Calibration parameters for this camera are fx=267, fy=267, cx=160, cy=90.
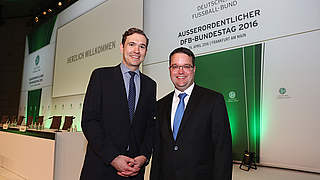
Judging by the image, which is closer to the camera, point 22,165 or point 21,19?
point 22,165

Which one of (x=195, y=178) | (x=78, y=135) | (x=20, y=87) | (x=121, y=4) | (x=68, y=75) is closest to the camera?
(x=195, y=178)

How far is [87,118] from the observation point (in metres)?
1.53

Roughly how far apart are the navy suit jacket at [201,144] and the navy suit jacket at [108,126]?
18cm

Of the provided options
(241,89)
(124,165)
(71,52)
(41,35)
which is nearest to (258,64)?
(241,89)

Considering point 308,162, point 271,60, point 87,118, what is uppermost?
point 271,60

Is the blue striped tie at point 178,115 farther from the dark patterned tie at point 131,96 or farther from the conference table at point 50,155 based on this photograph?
the conference table at point 50,155

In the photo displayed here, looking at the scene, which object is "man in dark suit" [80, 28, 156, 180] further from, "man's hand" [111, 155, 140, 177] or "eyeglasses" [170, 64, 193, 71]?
"eyeglasses" [170, 64, 193, 71]

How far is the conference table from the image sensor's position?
2.89m

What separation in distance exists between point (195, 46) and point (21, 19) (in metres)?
7.77

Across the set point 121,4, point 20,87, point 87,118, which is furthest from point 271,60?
point 20,87

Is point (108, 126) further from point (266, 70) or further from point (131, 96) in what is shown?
point (266, 70)

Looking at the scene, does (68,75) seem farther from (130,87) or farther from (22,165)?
(130,87)

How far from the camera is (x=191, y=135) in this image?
1473mm

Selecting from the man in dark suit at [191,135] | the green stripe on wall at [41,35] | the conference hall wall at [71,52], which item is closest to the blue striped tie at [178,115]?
the man in dark suit at [191,135]
